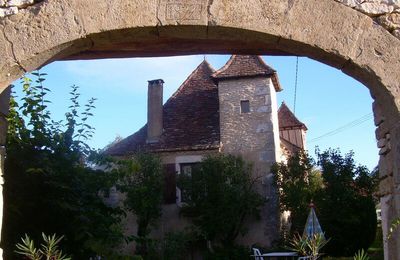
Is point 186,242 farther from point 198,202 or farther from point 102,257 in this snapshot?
point 102,257

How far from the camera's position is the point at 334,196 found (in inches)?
575

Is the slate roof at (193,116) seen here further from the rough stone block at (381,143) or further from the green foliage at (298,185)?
the rough stone block at (381,143)

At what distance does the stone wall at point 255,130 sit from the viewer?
622 inches

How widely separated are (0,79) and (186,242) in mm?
12066

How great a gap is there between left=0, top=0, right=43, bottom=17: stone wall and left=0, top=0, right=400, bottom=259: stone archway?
0.05 meters

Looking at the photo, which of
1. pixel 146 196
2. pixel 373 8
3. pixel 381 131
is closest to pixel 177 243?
pixel 146 196

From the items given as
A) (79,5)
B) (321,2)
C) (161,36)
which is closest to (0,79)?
(79,5)

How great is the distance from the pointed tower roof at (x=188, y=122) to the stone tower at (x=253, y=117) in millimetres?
583

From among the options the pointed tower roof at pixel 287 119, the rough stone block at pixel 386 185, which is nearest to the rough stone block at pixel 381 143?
the rough stone block at pixel 386 185

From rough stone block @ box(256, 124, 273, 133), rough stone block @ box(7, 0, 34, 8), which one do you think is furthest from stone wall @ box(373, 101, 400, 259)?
rough stone block @ box(256, 124, 273, 133)

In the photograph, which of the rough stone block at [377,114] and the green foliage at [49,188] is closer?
the rough stone block at [377,114]

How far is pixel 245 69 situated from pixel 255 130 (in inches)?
81.9

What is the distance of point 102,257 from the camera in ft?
17.4

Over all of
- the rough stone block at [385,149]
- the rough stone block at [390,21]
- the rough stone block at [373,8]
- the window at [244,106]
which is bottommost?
the rough stone block at [385,149]
